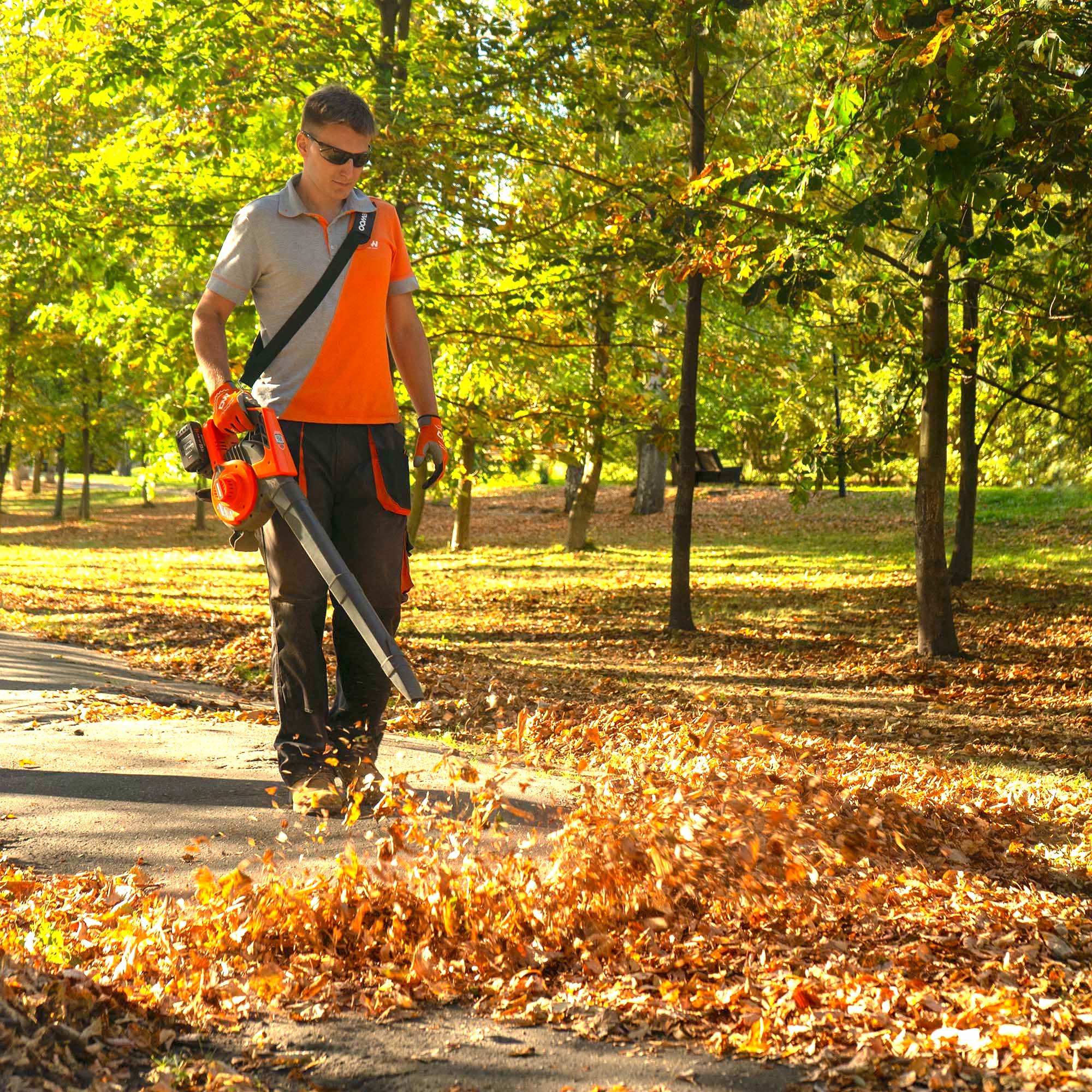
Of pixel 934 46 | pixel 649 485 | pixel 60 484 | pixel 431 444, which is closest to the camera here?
pixel 431 444

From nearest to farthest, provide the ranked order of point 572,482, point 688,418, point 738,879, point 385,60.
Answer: point 738,879 → point 385,60 → point 688,418 → point 572,482

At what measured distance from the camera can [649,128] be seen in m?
17.3

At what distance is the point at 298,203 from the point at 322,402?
753 mm

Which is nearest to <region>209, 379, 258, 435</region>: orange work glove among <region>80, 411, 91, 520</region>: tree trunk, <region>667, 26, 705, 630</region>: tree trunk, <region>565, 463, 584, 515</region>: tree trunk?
<region>667, 26, 705, 630</region>: tree trunk

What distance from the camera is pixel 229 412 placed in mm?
4211

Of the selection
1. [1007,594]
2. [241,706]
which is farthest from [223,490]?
[1007,594]

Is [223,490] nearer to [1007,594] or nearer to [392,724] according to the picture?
[392,724]

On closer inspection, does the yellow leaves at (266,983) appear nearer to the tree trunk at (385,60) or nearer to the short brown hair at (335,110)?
the short brown hair at (335,110)

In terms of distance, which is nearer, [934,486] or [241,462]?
[241,462]

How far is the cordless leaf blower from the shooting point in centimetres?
406

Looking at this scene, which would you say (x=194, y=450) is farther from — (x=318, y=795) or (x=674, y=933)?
(x=674, y=933)

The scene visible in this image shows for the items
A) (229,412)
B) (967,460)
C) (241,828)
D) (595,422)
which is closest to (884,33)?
(229,412)

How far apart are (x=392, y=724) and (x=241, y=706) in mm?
932

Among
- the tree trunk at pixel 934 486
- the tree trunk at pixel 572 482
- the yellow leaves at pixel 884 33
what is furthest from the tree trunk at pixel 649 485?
the yellow leaves at pixel 884 33
